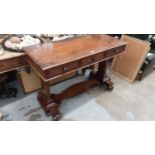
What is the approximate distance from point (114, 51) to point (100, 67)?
1.57ft

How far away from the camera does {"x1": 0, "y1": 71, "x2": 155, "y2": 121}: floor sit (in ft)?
6.05

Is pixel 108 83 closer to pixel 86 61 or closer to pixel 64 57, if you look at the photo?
pixel 86 61

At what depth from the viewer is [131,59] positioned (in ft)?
7.75

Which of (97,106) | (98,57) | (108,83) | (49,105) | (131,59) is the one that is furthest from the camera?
(131,59)

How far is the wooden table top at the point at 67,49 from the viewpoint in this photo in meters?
1.34

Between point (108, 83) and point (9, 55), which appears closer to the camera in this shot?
point (9, 55)

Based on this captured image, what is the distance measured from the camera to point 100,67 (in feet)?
7.16

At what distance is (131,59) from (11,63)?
67.7 inches

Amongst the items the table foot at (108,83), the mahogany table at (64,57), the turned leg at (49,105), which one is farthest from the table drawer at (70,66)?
the table foot at (108,83)

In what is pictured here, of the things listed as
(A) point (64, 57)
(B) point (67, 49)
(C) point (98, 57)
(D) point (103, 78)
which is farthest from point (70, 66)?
(D) point (103, 78)

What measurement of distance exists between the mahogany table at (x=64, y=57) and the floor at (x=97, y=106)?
0.44 ft

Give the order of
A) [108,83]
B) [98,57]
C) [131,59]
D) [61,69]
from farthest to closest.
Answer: [131,59] → [108,83] → [98,57] → [61,69]

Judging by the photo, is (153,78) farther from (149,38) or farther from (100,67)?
(100,67)

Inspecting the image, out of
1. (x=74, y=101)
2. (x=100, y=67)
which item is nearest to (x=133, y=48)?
(x=100, y=67)
